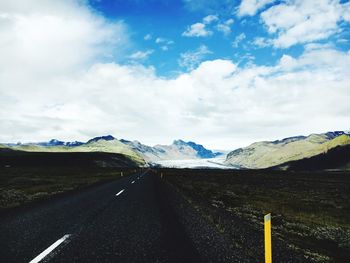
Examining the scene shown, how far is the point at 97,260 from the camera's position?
6.52 meters

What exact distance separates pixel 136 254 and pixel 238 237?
12.0 ft

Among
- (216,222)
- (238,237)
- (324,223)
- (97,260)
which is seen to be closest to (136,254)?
(97,260)

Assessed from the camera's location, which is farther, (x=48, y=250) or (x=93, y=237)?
(x=93, y=237)

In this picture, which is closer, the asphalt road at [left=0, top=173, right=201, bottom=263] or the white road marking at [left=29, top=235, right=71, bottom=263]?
the white road marking at [left=29, top=235, right=71, bottom=263]

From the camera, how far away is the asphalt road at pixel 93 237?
6793 millimetres

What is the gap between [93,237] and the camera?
847 cm

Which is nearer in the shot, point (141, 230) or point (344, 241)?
point (141, 230)

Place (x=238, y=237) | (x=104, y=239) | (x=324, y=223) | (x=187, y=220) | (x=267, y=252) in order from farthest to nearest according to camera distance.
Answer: (x=324, y=223), (x=187, y=220), (x=238, y=237), (x=104, y=239), (x=267, y=252)

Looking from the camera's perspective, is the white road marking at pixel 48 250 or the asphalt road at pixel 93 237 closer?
the white road marking at pixel 48 250

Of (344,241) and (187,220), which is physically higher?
(187,220)

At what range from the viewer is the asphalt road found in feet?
22.3

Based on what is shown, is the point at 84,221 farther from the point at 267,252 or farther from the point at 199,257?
the point at 267,252

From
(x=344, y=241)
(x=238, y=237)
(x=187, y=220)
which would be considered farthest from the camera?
(x=344, y=241)

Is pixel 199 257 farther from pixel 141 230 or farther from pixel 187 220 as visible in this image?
pixel 187 220
